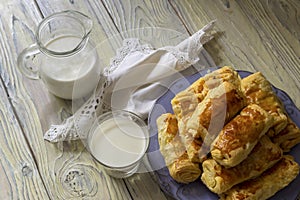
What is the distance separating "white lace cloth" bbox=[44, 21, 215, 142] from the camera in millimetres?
1236

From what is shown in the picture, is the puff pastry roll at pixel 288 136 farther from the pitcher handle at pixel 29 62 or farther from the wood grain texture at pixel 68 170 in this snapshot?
the pitcher handle at pixel 29 62

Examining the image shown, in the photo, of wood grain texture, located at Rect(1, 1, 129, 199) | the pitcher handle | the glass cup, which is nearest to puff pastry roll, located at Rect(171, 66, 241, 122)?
the glass cup

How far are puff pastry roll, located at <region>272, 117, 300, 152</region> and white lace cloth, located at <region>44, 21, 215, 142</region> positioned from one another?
0.91 ft

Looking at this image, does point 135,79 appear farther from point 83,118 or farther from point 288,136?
point 288,136

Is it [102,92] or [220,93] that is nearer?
[220,93]

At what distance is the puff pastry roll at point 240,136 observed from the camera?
40.4 inches

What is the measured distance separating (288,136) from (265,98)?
9 centimetres

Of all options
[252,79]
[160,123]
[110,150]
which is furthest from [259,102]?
[110,150]

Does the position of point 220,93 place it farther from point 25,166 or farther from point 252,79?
point 25,166

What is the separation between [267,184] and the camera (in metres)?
1.06

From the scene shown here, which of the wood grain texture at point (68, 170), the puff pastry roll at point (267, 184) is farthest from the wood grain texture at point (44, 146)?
the puff pastry roll at point (267, 184)

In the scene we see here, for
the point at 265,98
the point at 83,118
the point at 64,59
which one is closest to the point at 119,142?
the point at 83,118

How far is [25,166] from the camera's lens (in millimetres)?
1210

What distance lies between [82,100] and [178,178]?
12.3 inches
